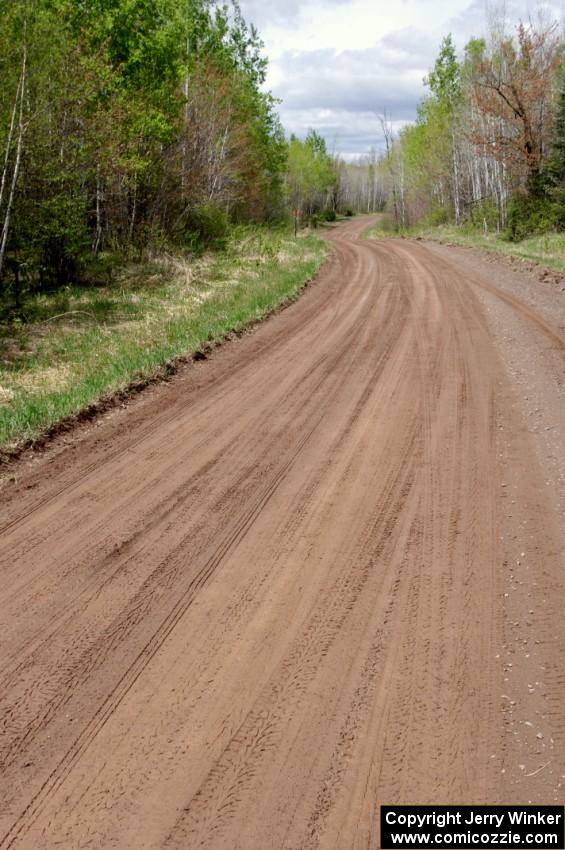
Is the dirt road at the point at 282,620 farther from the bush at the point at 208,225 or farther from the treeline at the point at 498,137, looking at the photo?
the treeline at the point at 498,137

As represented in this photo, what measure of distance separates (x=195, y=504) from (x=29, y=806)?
2832 mm

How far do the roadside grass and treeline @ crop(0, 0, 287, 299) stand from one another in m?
1.53

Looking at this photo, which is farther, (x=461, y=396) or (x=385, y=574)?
(x=461, y=396)

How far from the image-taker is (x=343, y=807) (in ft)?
8.89

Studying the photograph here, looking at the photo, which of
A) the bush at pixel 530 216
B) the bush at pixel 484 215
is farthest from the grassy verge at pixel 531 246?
the bush at pixel 484 215

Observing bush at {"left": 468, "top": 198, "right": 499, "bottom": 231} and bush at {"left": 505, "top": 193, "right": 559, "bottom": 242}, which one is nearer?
bush at {"left": 505, "top": 193, "right": 559, "bottom": 242}

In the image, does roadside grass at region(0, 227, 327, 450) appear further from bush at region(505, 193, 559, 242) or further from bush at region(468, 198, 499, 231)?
bush at region(468, 198, 499, 231)

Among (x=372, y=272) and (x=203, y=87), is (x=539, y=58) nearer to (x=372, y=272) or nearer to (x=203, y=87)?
(x=203, y=87)

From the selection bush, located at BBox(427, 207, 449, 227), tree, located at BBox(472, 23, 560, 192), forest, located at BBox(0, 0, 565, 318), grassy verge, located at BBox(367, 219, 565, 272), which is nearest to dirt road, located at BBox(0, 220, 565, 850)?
forest, located at BBox(0, 0, 565, 318)

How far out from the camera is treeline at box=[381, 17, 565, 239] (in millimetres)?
29422

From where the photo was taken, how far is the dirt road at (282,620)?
9.12 ft

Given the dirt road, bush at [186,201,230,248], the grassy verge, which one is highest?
bush at [186,201,230,248]

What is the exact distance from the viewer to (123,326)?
13.5 meters

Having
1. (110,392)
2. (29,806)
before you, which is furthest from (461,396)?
(29,806)
